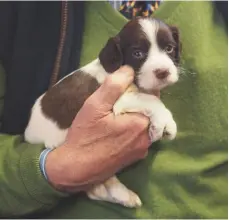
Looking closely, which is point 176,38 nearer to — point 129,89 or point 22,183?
point 129,89

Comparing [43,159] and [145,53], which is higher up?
[145,53]

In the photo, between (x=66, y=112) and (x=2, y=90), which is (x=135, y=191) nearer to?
(x=66, y=112)

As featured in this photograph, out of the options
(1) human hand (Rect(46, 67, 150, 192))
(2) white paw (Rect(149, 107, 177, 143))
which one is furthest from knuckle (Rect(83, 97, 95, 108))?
(2) white paw (Rect(149, 107, 177, 143))

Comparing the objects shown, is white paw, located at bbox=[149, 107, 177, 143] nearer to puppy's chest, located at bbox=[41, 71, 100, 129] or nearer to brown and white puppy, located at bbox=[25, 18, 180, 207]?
brown and white puppy, located at bbox=[25, 18, 180, 207]

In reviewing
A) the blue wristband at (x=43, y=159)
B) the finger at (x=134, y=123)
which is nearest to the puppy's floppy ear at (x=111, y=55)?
the finger at (x=134, y=123)

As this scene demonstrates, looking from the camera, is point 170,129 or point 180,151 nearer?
point 170,129

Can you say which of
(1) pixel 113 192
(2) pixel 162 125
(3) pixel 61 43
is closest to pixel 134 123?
(2) pixel 162 125
